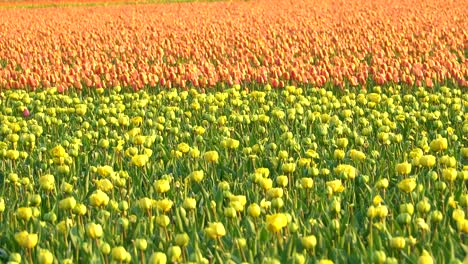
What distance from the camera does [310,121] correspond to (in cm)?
715

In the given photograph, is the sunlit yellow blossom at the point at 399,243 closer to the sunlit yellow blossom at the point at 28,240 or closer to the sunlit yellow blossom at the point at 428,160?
the sunlit yellow blossom at the point at 428,160

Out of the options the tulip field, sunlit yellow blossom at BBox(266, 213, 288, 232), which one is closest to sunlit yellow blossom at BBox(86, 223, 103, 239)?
the tulip field

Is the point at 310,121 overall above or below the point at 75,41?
above

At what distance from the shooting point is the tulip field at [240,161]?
397 cm

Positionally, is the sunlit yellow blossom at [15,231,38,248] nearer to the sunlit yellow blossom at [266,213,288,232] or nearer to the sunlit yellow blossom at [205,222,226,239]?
the sunlit yellow blossom at [205,222,226,239]

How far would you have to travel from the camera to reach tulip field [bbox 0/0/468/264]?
3973 millimetres

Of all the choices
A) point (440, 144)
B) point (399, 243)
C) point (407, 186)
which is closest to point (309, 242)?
point (399, 243)

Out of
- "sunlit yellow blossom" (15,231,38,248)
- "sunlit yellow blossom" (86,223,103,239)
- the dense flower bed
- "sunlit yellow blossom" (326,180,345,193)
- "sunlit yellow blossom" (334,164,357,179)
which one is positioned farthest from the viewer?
the dense flower bed

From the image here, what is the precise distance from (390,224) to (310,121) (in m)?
2.74

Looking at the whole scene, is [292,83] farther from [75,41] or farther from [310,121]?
[75,41]

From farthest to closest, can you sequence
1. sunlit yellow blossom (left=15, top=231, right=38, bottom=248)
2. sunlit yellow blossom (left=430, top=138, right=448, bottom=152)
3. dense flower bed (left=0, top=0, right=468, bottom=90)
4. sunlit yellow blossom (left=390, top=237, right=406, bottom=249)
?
dense flower bed (left=0, top=0, right=468, bottom=90) → sunlit yellow blossom (left=430, top=138, right=448, bottom=152) → sunlit yellow blossom (left=15, top=231, right=38, bottom=248) → sunlit yellow blossom (left=390, top=237, right=406, bottom=249)

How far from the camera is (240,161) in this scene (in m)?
5.96

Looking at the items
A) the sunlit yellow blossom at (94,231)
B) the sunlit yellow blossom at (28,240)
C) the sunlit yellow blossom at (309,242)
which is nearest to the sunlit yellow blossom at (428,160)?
the sunlit yellow blossom at (309,242)

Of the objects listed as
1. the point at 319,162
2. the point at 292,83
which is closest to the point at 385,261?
the point at 319,162
